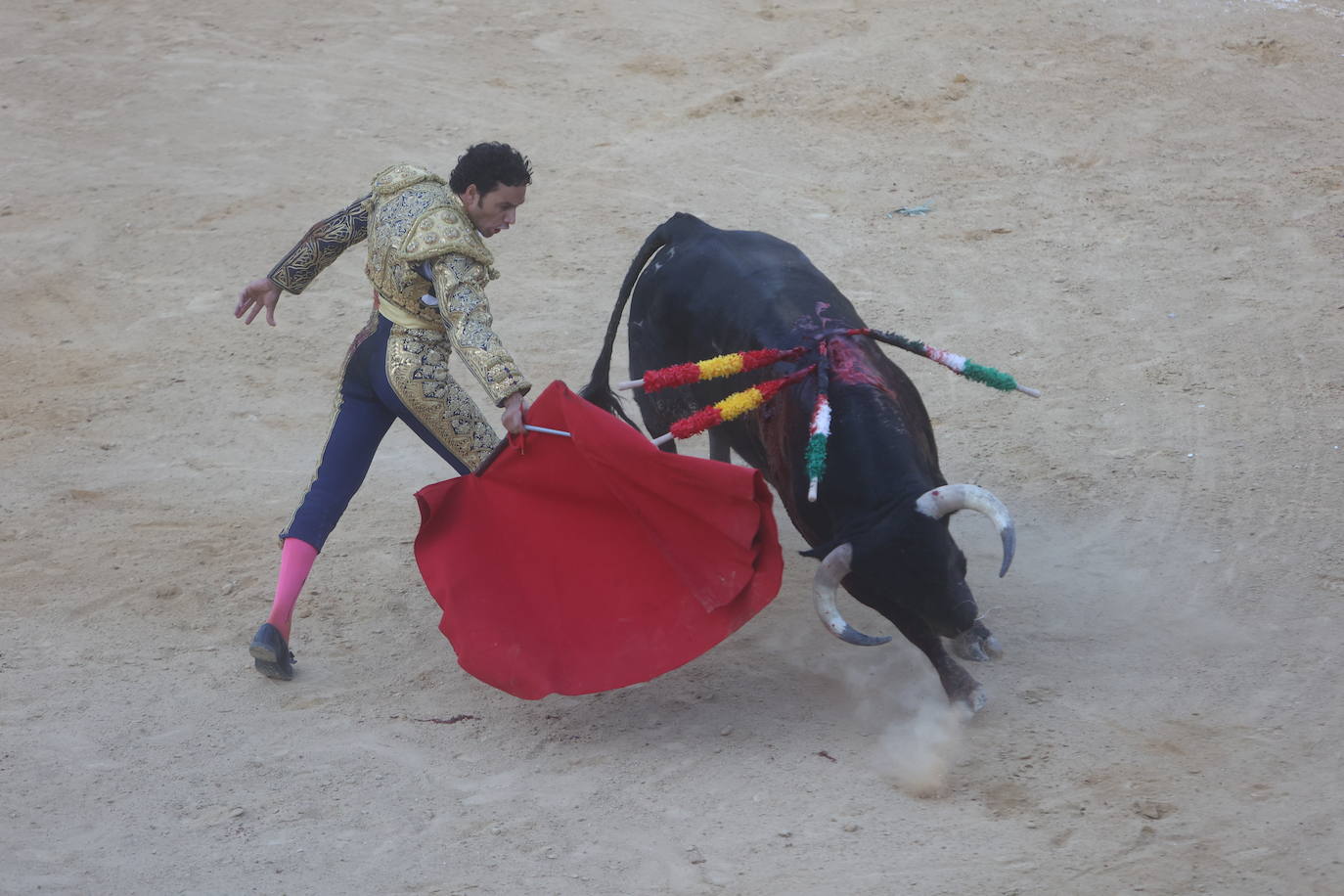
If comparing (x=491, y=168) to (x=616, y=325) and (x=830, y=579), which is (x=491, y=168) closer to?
(x=616, y=325)

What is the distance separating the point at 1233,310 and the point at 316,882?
4580mm

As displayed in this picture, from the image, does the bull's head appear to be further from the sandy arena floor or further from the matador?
the matador

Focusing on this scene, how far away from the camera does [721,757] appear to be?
3.54 meters

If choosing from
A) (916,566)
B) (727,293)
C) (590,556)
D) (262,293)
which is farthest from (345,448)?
(916,566)

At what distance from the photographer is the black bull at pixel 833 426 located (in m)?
3.44

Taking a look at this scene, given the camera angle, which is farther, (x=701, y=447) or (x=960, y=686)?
(x=701, y=447)

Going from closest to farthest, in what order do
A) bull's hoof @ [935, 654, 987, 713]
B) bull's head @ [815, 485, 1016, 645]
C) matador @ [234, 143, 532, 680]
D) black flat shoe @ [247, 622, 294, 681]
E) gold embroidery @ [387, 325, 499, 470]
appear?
bull's head @ [815, 485, 1016, 645] < bull's hoof @ [935, 654, 987, 713] < matador @ [234, 143, 532, 680] < gold embroidery @ [387, 325, 499, 470] < black flat shoe @ [247, 622, 294, 681]

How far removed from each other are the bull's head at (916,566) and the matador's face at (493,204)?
127 cm

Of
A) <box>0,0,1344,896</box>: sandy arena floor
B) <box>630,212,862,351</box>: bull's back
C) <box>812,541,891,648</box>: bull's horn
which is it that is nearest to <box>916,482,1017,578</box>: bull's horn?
<box>812,541,891,648</box>: bull's horn

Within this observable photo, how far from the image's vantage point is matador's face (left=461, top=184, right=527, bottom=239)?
367cm

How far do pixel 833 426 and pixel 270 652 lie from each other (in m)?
→ 1.75

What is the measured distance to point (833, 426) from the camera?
3.65 meters

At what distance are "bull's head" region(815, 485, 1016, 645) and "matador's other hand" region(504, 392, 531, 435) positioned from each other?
0.90 metres

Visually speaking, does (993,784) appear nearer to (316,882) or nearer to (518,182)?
(316,882)
